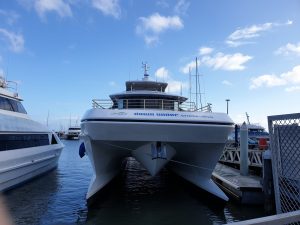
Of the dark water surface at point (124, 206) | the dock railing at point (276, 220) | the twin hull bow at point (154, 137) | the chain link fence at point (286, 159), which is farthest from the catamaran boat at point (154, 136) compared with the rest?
the dock railing at point (276, 220)

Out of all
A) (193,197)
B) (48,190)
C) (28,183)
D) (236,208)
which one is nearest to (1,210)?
(48,190)

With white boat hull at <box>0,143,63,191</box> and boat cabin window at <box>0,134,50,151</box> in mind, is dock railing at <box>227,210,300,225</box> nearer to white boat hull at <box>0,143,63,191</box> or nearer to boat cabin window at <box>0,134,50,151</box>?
white boat hull at <box>0,143,63,191</box>

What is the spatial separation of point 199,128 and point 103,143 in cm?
358

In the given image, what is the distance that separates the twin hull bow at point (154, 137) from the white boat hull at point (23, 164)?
3724 millimetres

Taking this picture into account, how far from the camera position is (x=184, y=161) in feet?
45.0

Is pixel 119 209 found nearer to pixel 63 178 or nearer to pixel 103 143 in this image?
pixel 103 143

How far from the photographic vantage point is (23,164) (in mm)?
14430

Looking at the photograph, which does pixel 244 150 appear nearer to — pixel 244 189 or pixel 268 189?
pixel 244 189

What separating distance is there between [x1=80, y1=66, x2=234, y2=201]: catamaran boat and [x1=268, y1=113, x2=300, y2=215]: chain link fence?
14.9 feet

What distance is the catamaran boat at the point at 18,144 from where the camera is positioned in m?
12.7

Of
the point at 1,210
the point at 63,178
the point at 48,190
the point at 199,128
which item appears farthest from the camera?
the point at 63,178

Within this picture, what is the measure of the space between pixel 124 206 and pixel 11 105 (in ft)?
26.5

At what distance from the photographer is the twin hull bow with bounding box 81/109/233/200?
10680mm

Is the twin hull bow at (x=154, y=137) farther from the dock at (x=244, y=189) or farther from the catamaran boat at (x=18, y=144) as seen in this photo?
the catamaran boat at (x=18, y=144)
